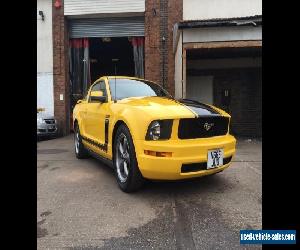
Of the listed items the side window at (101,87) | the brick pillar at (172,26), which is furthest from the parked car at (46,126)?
the side window at (101,87)

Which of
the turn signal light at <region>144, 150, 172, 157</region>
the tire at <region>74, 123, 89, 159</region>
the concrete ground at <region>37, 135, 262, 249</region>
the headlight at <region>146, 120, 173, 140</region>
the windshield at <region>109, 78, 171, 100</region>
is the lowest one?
the concrete ground at <region>37, 135, 262, 249</region>

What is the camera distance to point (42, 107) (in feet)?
38.1

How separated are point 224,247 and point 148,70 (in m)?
9.33

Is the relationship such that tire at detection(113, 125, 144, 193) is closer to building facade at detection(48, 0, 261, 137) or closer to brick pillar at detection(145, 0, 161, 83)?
building facade at detection(48, 0, 261, 137)

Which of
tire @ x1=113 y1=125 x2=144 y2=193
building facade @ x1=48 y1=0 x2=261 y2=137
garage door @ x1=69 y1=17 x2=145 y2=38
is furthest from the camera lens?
garage door @ x1=69 y1=17 x2=145 y2=38

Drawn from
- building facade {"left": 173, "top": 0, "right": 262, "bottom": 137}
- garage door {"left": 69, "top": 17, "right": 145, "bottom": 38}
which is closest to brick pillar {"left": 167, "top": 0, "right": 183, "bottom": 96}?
building facade {"left": 173, "top": 0, "right": 262, "bottom": 137}

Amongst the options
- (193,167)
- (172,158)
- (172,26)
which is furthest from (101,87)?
(172,26)

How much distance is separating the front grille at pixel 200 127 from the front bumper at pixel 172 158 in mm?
84

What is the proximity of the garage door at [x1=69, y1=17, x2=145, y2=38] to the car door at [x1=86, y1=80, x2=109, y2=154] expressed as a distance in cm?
659

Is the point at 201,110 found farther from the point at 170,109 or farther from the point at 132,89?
the point at 132,89

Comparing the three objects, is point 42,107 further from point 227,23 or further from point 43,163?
point 227,23

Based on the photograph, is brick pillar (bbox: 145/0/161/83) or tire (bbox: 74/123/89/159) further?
brick pillar (bbox: 145/0/161/83)

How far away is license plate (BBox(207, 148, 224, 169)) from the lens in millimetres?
3373
